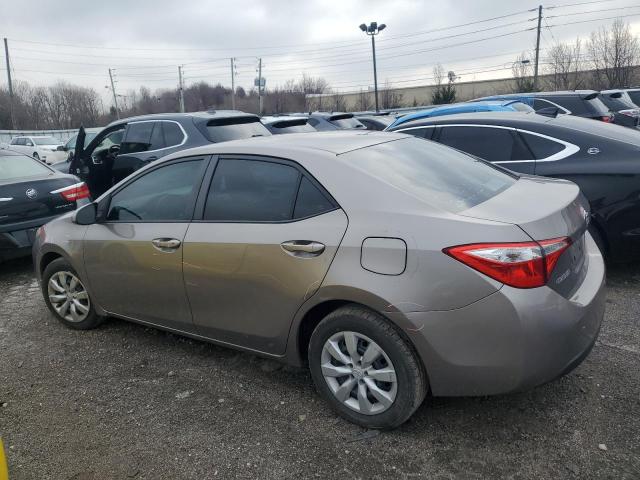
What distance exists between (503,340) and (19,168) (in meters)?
6.13

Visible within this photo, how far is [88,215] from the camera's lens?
13.1 ft

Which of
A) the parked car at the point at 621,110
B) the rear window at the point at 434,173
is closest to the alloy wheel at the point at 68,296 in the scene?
the rear window at the point at 434,173

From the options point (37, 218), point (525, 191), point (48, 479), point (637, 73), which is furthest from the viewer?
point (637, 73)

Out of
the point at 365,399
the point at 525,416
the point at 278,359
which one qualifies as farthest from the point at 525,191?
the point at 278,359

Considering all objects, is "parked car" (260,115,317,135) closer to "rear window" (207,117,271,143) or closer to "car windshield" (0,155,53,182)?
"rear window" (207,117,271,143)

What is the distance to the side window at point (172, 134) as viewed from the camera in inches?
274

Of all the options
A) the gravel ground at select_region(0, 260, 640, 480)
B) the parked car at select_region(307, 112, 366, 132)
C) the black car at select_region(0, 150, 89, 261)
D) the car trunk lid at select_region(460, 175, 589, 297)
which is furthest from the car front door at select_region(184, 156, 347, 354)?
the parked car at select_region(307, 112, 366, 132)

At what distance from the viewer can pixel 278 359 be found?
10.2ft

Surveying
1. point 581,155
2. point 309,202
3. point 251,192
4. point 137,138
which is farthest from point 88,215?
point 581,155

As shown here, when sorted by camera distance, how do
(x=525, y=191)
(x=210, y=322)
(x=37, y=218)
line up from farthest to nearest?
(x=37, y=218)
(x=210, y=322)
(x=525, y=191)

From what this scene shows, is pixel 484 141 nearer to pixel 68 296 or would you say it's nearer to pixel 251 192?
pixel 251 192

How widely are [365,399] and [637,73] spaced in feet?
128

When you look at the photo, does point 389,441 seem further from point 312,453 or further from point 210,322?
point 210,322

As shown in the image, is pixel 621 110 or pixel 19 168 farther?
pixel 621 110
